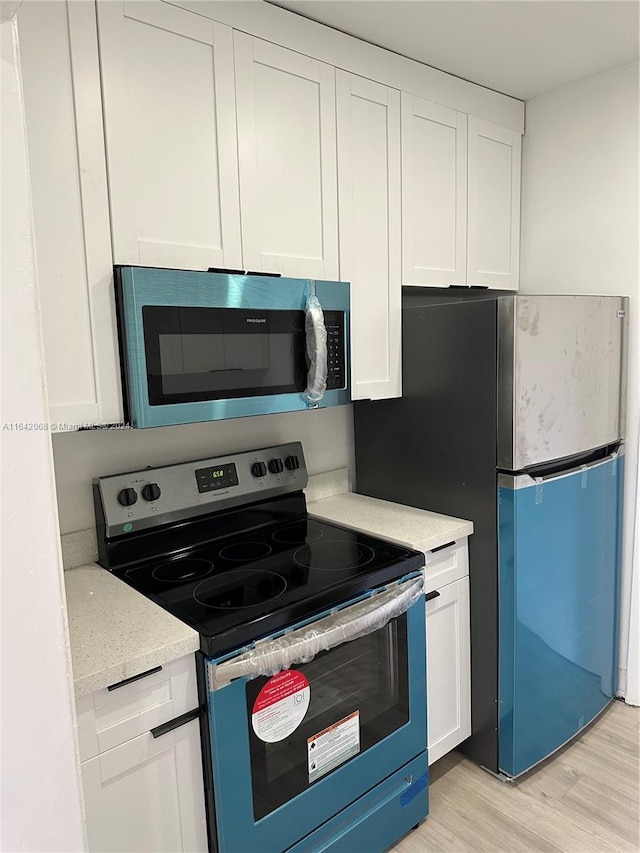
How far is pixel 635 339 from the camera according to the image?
2.26m

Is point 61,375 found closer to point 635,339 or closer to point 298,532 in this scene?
point 298,532

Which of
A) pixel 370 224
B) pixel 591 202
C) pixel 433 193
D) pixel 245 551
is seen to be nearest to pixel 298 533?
pixel 245 551

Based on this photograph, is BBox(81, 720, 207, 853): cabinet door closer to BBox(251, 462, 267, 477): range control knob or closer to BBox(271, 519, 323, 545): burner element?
BBox(271, 519, 323, 545): burner element

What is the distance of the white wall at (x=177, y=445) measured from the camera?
1722mm

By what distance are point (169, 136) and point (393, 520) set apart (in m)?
1.32

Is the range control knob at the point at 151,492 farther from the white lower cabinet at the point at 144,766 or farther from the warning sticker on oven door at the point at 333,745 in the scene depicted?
the warning sticker on oven door at the point at 333,745

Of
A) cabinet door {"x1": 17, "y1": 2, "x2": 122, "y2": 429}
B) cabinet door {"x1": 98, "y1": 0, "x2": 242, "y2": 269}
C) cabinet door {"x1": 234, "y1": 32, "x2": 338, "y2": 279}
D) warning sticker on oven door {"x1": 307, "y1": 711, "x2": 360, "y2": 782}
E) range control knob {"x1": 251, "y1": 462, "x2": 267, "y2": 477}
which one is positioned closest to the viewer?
cabinet door {"x1": 17, "y1": 2, "x2": 122, "y2": 429}

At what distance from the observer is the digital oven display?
6.24ft

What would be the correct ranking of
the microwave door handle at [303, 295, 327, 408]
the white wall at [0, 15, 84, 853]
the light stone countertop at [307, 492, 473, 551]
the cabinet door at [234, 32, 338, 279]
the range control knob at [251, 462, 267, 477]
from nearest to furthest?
the white wall at [0, 15, 84, 853], the cabinet door at [234, 32, 338, 279], the microwave door handle at [303, 295, 327, 408], the light stone countertop at [307, 492, 473, 551], the range control knob at [251, 462, 267, 477]

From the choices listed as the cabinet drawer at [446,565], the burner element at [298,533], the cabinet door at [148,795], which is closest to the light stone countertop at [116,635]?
the cabinet door at [148,795]

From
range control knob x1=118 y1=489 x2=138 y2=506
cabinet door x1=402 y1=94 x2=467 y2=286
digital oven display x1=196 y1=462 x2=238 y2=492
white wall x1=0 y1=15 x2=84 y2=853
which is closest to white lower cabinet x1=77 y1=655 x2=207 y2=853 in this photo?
white wall x1=0 y1=15 x2=84 y2=853

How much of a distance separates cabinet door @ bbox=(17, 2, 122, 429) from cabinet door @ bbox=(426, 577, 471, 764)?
120cm

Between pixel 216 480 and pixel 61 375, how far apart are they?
67cm

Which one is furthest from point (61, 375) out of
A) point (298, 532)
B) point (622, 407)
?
point (622, 407)
